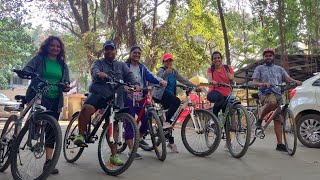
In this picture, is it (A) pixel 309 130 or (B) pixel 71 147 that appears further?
(A) pixel 309 130

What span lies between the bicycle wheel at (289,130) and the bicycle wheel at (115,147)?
2.89 metres

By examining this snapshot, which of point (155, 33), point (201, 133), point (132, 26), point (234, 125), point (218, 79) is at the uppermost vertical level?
A: point (155, 33)

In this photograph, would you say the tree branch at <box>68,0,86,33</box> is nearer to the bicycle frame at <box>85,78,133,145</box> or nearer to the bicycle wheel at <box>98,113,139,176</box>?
the bicycle frame at <box>85,78,133,145</box>

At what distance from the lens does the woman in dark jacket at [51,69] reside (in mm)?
4621

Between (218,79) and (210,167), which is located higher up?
(218,79)

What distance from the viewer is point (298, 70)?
13.9m

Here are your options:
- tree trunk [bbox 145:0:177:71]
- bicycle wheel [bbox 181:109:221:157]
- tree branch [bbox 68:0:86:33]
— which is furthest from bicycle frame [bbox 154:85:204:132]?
tree branch [bbox 68:0:86:33]

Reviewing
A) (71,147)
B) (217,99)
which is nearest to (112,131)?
(71,147)

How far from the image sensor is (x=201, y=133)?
6.02 metres

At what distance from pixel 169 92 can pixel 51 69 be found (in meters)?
2.28

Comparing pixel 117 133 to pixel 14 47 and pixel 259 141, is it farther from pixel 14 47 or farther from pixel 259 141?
pixel 14 47

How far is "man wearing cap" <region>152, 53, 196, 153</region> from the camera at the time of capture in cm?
633

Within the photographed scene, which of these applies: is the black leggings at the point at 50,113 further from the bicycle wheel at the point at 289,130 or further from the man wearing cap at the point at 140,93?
the bicycle wheel at the point at 289,130

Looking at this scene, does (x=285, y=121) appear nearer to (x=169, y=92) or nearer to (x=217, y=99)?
(x=217, y=99)
